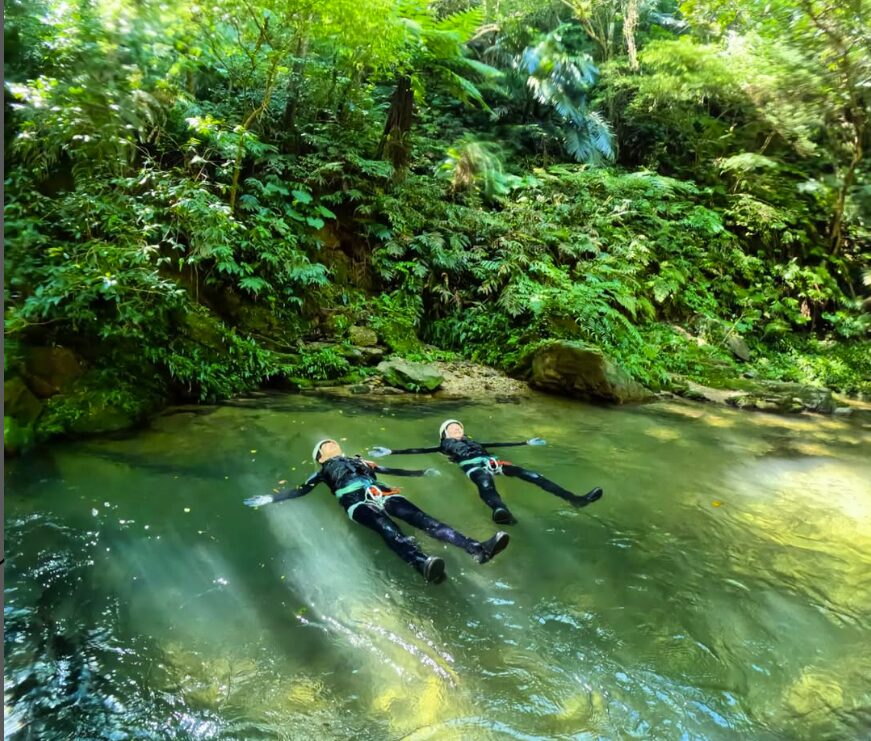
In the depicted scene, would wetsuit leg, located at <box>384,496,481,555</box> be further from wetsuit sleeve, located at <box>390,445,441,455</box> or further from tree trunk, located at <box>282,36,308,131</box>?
tree trunk, located at <box>282,36,308,131</box>

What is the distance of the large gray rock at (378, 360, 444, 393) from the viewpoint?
6430 millimetres

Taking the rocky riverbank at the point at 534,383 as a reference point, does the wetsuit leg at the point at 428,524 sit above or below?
above

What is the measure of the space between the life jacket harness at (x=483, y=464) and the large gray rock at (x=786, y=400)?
4868mm

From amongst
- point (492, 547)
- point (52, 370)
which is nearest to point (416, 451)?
point (492, 547)

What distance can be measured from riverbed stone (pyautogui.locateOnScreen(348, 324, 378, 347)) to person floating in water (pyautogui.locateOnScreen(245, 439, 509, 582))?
3700 millimetres

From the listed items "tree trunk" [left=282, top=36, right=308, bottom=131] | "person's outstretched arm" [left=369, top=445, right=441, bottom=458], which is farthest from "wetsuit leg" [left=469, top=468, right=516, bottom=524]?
"tree trunk" [left=282, top=36, right=308, bottom=131]

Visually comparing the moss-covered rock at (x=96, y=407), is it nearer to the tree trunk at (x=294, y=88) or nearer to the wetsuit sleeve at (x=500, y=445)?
the wetsuit sleeve at (x=500, y=445)

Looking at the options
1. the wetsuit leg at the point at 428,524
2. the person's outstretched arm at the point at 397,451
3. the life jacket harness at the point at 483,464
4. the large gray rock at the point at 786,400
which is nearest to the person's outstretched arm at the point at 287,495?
the wetsuit leg at the point at 428,524

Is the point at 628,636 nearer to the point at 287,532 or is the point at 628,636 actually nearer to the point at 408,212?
the point at 287,532

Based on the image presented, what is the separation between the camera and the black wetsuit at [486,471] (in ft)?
11.5

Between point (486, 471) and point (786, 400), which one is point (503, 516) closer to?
point (486, 471)

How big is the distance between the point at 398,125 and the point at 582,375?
532cm

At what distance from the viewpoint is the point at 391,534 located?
2.86 m

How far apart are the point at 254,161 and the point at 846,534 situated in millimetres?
8270
